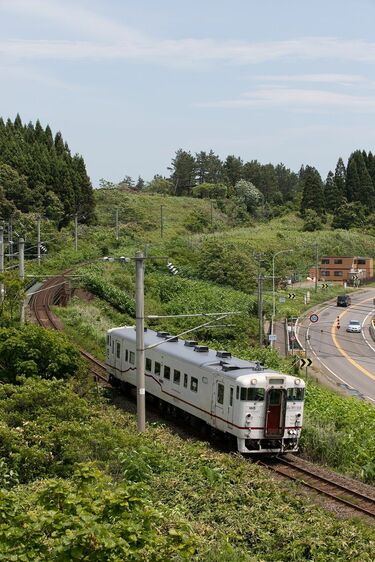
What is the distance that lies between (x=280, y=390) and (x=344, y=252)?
3538 inches

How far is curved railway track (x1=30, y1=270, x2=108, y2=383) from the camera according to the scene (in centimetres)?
3453

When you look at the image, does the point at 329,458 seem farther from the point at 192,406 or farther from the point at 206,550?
the point at 206,550

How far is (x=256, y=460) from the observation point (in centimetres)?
2111

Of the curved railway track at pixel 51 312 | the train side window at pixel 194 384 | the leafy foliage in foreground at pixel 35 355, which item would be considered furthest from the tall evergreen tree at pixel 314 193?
the train side window at pixel 194 384

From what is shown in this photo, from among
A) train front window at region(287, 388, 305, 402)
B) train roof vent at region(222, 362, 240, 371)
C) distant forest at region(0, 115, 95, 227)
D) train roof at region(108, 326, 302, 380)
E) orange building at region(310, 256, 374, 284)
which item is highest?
distant forest at region(0, 115, 95, 227)

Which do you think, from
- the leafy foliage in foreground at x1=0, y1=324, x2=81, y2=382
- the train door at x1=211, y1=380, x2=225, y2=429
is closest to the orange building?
the leafy foliage in foreground at x1=0, y1=324, x2=81, y2=382

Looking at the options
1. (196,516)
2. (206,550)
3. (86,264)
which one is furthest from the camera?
(86,264)

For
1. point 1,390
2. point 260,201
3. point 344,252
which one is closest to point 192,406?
point 1,390

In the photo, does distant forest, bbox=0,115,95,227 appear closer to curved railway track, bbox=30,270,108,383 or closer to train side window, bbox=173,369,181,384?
curved railway track, bbox=30,270,108,383

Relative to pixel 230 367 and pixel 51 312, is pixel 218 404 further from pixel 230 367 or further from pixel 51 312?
pixel 51 312

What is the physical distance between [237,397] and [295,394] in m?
1.61

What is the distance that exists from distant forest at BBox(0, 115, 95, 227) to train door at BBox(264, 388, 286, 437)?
182ft

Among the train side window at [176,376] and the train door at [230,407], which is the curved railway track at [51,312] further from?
the train door at [230,407]

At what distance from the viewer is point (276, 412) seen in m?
21.1
